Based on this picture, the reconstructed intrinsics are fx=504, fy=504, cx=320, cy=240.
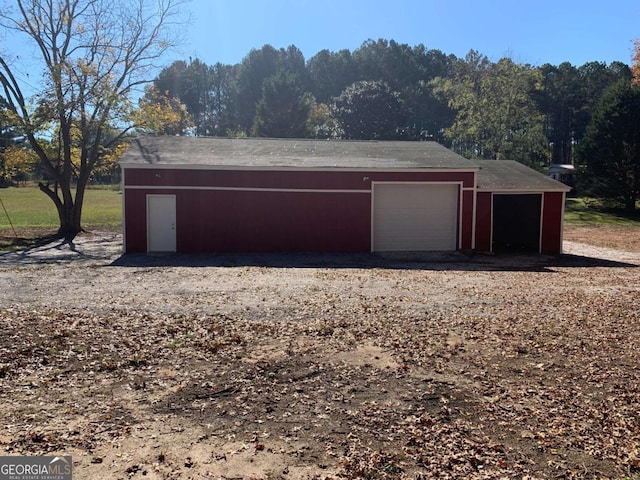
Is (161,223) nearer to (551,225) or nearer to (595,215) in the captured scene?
(551,225)

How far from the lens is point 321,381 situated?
501cm

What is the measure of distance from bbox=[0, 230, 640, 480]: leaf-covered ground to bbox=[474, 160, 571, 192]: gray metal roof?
8.16 meters

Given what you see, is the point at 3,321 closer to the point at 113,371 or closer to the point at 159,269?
the point at 113,371

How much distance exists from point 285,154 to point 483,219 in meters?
7.25

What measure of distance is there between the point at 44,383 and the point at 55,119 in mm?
18444

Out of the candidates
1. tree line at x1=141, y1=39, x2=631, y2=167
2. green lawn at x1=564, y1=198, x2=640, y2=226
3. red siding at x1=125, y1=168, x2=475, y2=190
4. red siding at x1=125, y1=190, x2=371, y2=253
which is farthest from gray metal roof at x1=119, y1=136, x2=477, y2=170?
green lawn at x1=564, y1=198, x2=640, y2=226

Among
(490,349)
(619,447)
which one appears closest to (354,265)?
(490,349)

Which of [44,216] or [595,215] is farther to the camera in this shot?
[595,215]

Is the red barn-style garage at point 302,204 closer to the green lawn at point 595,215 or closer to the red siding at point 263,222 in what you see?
the red siding at point 263,222

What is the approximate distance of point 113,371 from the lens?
5.22m

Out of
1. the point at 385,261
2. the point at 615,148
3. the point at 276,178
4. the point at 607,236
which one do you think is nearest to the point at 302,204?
the point at 276,178

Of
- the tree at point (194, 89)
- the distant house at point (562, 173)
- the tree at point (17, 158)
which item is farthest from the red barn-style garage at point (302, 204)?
the tree at point (194, 89)

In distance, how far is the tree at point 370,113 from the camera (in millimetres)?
42062

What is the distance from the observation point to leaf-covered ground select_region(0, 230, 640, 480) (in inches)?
141
